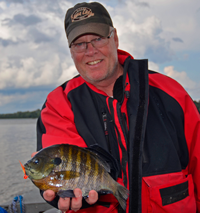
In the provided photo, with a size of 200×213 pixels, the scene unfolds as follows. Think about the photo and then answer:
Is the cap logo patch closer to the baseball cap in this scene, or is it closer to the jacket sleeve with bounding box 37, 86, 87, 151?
the baseball cap

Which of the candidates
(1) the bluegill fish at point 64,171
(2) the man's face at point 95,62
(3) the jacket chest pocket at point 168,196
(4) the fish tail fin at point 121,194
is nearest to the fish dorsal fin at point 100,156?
(1) the bluegill fish at point 64,171

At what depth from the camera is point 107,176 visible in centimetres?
224

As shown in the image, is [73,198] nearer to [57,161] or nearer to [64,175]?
[64,175]

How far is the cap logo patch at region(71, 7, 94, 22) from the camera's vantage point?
3039 millimetres

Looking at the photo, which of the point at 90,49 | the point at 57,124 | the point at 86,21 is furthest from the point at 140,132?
the point at 86,21

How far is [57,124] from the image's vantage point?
277cm

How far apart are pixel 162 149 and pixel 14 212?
3319 millimetres

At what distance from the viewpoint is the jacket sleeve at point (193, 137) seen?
2.80m

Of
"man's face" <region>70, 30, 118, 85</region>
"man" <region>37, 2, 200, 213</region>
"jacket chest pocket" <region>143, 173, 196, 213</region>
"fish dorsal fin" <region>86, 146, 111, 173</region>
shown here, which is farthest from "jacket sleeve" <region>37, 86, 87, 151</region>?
"jacket chest pocket" <region>143, 173, 196, 213</region>

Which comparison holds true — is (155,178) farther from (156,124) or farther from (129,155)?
(156,124)

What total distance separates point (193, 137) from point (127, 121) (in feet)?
2.87

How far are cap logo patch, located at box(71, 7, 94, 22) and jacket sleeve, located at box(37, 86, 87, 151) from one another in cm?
A: 102

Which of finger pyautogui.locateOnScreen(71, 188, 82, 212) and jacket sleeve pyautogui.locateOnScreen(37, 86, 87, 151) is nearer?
finger pyautogui.locateOnScreen(71, 188, 82, 212)

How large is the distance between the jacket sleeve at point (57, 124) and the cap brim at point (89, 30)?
78 centimetres
